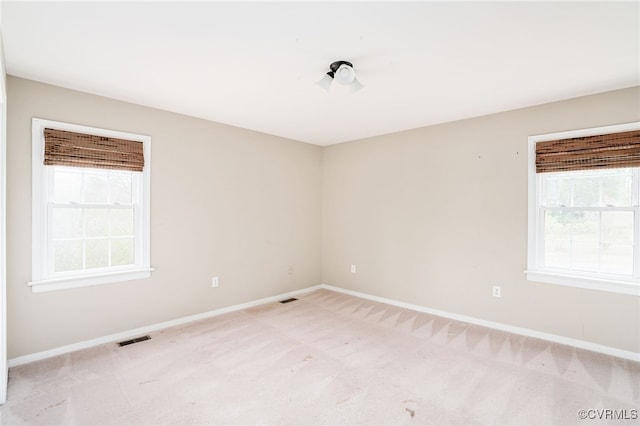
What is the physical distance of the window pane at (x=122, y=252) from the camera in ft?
10.3

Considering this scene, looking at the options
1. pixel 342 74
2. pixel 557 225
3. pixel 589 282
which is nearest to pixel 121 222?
pixel 342 74

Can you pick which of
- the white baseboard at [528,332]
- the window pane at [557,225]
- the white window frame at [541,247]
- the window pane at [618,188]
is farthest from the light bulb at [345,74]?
the white baseboard at [528,332]

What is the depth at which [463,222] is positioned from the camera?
370cm

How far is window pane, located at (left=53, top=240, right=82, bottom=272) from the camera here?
2820 mm

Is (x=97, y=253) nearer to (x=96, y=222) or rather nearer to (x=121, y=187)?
(x=96, y=222)

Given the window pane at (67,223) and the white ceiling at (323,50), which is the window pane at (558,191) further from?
the window pane at (67,223)

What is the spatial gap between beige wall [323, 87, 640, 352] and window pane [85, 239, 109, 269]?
3.06m

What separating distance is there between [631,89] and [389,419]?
3.39 meters

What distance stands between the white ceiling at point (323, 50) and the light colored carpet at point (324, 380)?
2.38 meters

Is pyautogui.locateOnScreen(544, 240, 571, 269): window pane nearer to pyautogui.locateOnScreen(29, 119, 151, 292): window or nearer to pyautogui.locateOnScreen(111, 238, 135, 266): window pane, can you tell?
pyautogui.locateOnScreen(29, 119, 151, 292): window

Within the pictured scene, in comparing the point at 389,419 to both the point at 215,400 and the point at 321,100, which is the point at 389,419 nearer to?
the point at 215,400

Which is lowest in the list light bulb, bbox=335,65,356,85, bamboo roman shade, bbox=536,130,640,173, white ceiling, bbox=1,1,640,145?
bamboo roman shade, bbox=536,130,640,173

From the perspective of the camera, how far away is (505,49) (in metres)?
2.14

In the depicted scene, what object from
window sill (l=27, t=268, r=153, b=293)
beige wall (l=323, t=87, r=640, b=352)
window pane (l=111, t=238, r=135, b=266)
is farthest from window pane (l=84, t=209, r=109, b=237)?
beige wall (l=323, t=87, r=640, b=352)
